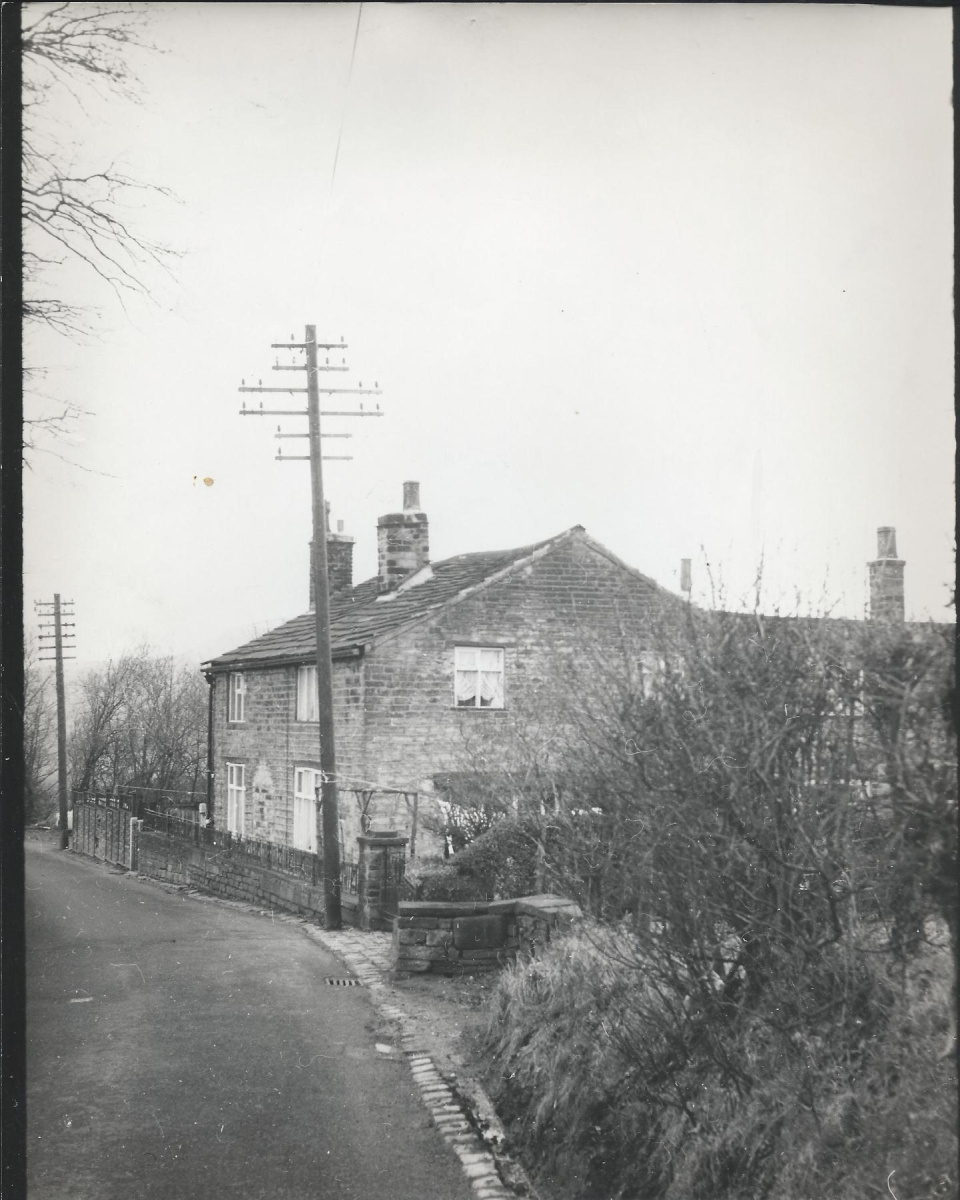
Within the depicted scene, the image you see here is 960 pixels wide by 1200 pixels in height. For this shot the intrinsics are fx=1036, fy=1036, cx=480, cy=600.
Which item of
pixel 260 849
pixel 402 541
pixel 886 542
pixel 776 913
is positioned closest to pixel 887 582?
pixel 886 542

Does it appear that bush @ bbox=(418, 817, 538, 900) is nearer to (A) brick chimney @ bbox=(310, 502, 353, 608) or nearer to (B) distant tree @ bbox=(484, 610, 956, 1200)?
(B) distant tree @ bbox=(484, 610, 956, 1200)

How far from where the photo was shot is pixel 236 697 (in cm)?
2667

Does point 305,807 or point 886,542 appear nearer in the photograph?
point 886,542

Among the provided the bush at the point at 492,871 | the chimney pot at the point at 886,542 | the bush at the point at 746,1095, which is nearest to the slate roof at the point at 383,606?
the bush at the point at 492,871

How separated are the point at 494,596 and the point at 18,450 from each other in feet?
51.7

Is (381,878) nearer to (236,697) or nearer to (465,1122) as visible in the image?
(465,1122)

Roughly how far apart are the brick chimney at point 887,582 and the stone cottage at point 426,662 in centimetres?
1149

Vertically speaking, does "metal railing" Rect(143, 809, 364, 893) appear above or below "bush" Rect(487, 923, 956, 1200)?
below

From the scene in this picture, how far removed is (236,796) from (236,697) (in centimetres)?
257

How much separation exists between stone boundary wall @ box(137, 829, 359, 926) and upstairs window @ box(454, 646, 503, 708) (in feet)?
16.0

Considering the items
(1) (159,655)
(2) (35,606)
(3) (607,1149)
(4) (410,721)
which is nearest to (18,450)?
(2) (35,606)

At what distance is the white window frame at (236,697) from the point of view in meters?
26.2

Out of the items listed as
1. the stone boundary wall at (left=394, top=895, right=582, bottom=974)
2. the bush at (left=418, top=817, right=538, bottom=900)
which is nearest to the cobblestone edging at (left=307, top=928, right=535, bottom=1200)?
the stone boundary wall at (left=394, top=895, right=582, bottom=974)

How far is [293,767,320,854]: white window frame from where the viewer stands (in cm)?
2230
